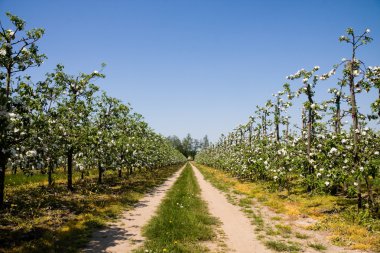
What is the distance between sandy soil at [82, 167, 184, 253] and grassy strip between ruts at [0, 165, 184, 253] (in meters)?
0.51

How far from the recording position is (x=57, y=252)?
11.0 m

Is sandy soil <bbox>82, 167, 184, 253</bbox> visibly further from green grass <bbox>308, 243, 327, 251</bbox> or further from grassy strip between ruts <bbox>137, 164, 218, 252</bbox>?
green grass <bbox>308, 243, 327, 251</bbox>

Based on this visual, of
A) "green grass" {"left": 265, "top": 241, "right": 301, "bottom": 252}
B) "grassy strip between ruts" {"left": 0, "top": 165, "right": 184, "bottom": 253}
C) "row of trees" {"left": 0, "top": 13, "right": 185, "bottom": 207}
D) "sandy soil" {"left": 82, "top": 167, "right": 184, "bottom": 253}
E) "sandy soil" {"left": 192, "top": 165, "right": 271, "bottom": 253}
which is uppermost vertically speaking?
"row of trees" {"left": 0, "top": 13, "right": 185, "bottom": 207}

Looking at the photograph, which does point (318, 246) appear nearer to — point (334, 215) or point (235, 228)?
point (235, 228)

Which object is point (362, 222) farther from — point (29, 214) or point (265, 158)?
point (29, 214)

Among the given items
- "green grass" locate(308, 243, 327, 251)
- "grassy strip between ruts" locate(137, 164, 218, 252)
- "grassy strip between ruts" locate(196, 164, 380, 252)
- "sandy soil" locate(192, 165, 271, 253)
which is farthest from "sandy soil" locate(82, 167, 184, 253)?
"grassy strip between ruts" locate(196, 164, 380, 252)

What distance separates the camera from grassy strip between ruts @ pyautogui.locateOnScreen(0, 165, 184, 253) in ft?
39.2

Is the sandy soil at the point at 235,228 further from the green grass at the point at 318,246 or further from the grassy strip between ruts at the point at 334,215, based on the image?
the grassy strip between ruts at the point at 334,215

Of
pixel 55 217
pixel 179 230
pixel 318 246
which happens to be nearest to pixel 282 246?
pixel 318 246

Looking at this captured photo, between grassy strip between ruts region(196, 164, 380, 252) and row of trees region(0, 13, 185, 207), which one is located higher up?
row of trees region(0, 13, 185, 207)

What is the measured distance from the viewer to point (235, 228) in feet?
→ 50.1

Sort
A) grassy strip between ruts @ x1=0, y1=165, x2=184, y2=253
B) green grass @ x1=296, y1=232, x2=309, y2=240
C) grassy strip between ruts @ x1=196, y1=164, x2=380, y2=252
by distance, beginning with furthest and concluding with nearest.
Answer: green grass @ x1=296, y1=232, x2=309, y2=240
grassy strip between ruts @ x1=196, y1=164, x2=380, y2=252
grassy strip between ruts @ x1=0, y1=165, x2=184, y2=253

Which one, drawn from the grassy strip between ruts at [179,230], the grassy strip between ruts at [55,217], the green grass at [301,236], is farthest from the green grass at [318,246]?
the grassy strip between ruts at [55,217]

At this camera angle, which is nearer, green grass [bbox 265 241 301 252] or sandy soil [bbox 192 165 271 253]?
green grass [bbox 265 241 301 252]
